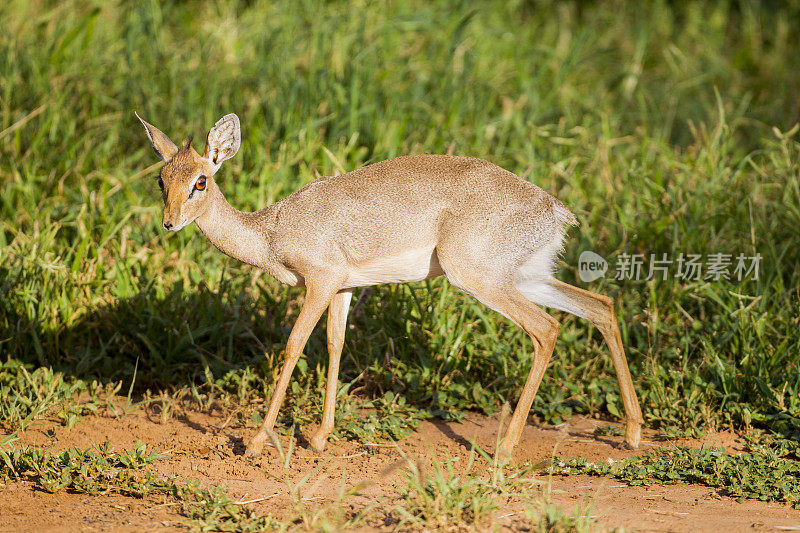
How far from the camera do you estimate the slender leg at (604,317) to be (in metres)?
4.67

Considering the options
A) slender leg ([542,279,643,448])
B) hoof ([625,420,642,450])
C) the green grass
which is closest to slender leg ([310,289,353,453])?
the green grass

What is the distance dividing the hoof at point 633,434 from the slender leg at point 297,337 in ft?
5.50

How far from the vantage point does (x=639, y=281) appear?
5.58 meters

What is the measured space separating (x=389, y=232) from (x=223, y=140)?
0.90 m

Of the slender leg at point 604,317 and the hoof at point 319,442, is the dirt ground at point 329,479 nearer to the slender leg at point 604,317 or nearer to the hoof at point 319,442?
the hoof at point 319,442

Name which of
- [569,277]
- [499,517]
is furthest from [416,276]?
[569,277]

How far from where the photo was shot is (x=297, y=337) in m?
4.31

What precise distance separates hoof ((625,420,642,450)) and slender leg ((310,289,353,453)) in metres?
1.52

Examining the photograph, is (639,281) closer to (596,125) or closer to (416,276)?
(416,276)

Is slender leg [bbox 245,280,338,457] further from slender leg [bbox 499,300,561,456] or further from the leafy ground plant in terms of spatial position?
the leafy ground plant

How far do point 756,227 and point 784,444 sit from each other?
1822 millimetres

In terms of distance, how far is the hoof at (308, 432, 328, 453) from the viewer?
4422 mm

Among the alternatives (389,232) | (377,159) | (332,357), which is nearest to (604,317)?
Answer: (389,232)

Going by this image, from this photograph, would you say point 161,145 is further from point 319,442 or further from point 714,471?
point 714,471
